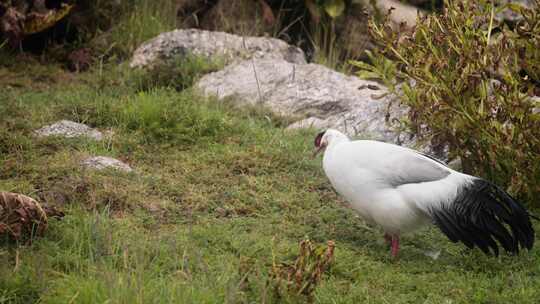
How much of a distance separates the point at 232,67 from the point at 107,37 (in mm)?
1590

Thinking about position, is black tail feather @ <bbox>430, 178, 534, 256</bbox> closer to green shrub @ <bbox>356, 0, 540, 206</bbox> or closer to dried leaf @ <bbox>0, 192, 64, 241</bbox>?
green shrub @ <bbox>356, 0, 540, 206</bbox>

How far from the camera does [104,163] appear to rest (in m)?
5.43

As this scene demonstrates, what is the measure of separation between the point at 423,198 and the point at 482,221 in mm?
340

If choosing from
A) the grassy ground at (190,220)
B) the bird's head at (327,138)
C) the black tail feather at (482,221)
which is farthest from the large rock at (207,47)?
the black tail feather at (482,221)

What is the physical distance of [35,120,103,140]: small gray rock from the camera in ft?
19.4

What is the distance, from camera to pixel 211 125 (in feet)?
20.6

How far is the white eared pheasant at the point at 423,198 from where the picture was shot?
4.37 m

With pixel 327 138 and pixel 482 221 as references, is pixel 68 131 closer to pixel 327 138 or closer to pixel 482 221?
pixel 327 138

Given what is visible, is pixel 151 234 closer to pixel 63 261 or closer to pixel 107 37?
pixel 63 261

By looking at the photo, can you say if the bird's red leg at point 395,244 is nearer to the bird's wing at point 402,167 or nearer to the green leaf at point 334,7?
the bird's wing at point 402,167

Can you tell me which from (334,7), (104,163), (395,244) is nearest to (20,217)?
(104,163)

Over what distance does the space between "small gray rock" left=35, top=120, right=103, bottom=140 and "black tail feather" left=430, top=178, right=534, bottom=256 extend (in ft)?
9.18

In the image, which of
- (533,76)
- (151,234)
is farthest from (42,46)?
(533,76)

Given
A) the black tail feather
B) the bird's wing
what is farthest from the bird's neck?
the black tail feather
